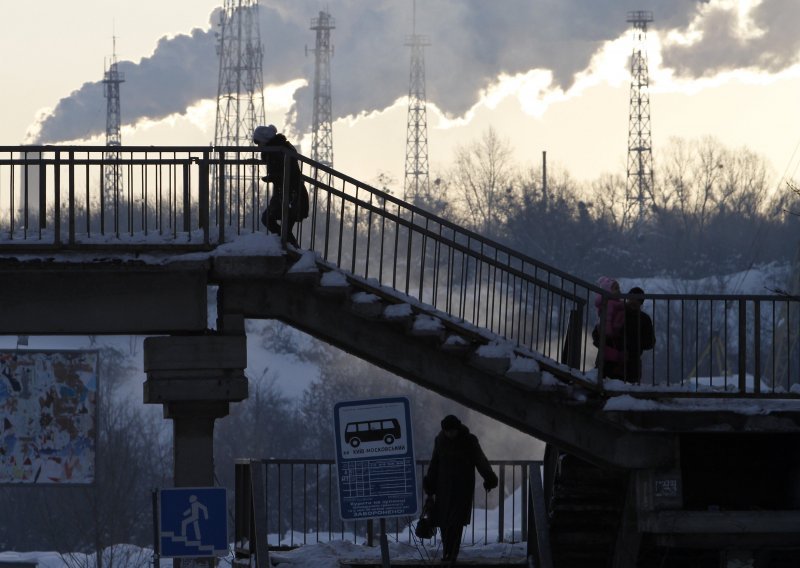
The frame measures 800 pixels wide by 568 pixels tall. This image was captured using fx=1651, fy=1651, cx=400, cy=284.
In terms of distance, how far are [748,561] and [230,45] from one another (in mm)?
66164

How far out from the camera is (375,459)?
520 inches

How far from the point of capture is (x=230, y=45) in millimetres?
82375

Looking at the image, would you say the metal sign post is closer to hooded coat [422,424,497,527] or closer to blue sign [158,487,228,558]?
blue sign [158,487,228,558]

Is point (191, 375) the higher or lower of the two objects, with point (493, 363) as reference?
lower

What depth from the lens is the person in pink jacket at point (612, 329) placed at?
17875 millimetres

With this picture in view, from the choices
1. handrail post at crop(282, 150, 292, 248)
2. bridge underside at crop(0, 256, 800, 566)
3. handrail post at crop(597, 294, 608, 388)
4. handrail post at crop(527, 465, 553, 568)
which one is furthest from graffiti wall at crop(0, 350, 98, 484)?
handrail post at crop(597, 294, 608, 388)

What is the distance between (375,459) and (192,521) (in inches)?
89.3

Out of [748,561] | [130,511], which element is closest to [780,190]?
[130,511]

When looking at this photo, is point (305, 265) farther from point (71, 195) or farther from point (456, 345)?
point (71, 195)

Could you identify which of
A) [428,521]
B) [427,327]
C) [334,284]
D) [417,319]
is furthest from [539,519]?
[334,284]

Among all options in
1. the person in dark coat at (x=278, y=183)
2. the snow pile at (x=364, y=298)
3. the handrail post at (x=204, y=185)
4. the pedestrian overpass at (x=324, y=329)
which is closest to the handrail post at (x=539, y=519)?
the pedestrian overpass at (x=324, y=329)

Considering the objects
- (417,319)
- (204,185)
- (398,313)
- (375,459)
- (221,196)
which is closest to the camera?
(375,459)

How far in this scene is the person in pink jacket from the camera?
17.9 m

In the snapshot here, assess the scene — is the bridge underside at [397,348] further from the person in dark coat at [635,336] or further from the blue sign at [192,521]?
the blue sign at [192,521]
